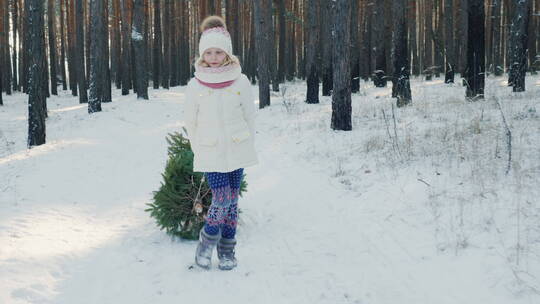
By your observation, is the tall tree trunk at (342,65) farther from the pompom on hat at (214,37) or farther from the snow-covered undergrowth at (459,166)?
the pompom on hat at (214,37)

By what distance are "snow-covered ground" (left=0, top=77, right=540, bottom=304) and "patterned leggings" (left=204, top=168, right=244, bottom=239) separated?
0.40 metres

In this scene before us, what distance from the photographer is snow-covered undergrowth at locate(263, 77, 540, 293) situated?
3809mm

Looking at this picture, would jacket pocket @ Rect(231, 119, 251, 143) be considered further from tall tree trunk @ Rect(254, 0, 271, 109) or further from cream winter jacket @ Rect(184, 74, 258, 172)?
tall tree trunk @ Rect(254, 0, 271, 109)

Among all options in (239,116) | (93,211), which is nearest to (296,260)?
(239,116)

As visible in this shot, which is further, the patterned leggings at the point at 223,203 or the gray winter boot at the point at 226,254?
the gray winter boot at the point at 226,254

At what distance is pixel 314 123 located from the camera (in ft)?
33.7

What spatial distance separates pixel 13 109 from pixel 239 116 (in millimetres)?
22064

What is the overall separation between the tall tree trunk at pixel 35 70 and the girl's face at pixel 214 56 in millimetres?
8637

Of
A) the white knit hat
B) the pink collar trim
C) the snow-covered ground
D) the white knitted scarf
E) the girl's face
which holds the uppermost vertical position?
the white knit hat

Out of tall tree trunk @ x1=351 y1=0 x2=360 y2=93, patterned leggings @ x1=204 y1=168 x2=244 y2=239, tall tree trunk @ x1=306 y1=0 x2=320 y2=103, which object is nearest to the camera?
patterned leggings @ x1=204 y1=168 x2=244 y2=239

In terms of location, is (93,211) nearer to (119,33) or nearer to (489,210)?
(489,210)

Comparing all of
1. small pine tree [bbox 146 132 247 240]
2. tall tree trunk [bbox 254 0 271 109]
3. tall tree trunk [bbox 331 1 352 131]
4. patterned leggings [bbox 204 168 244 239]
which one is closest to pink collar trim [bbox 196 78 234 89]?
patterned leggings [bbox 204 168 244 239]

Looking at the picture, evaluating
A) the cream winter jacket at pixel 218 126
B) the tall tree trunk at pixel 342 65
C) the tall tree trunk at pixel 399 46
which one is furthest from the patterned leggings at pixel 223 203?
the tall tree trunk at pixel 399 46

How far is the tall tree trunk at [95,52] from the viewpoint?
51.6ft
